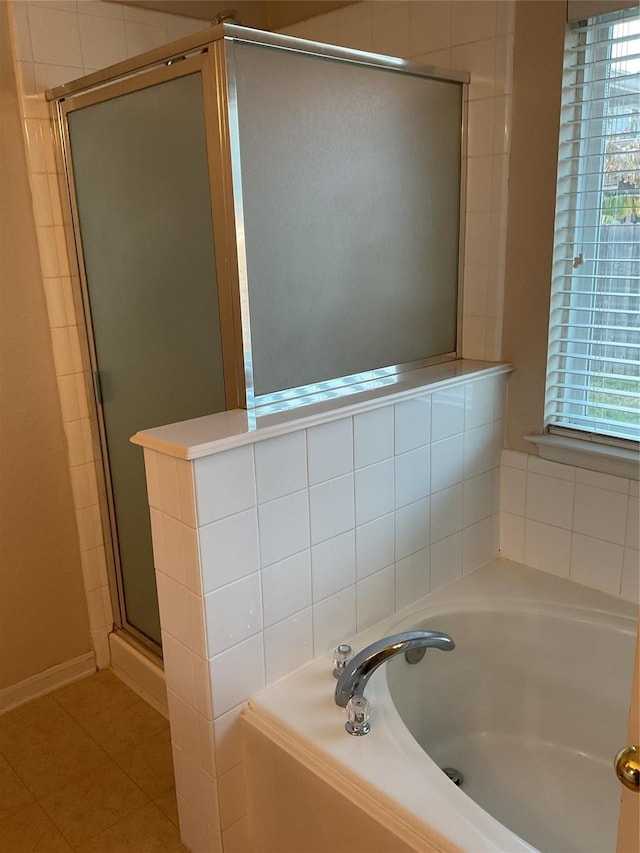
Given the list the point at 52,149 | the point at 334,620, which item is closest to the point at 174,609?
the point at 334,620

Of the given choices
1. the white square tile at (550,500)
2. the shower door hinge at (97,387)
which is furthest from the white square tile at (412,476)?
the shower door hinge at (97,387)

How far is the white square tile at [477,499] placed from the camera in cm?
197

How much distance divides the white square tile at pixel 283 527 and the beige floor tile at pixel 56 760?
3.11ft

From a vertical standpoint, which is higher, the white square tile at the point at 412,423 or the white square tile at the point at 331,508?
the white square tile at the point at 412,423

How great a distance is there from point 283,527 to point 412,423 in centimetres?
44

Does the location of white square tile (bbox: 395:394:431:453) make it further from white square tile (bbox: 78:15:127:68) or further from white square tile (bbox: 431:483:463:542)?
white square tile (bbox: 78:15:127:68)

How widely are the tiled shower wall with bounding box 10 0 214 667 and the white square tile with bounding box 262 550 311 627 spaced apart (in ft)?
2.95

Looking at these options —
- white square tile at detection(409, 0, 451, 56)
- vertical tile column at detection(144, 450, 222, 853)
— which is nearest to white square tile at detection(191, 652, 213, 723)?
vertical tile column at detection(144, 450, 222, 853)

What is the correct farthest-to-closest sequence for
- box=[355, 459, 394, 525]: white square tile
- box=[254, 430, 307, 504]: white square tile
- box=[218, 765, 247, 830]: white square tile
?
box=[355, 459, 394, 525]: white square tile, box=[218, 765, 247, 830]: white square tile, box=[254, 430, 307, 504]: white square tile

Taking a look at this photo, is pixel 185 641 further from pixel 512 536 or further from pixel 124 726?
pixel 512 536

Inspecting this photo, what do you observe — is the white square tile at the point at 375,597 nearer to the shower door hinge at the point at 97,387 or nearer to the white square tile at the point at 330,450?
the white square tile at the point at 330,450

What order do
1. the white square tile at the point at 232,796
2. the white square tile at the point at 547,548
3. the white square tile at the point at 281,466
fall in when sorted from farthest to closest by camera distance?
the white square tile at the point at 547,548, the white square tile at the point at 232,796, the white square tile at the point at 281,466

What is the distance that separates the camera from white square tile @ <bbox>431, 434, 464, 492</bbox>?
1844 mm

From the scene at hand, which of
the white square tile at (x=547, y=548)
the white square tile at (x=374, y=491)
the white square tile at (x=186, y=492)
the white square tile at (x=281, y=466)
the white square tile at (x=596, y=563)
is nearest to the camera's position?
the white square tile at (x=186, y=492)
